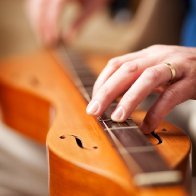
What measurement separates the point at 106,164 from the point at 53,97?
44 centimetres

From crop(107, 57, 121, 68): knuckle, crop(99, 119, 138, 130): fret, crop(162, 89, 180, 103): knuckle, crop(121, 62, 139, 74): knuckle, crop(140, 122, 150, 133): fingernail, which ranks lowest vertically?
crop(140, 122, 150, 133): fingernail

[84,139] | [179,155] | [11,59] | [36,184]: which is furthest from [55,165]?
[11,59]

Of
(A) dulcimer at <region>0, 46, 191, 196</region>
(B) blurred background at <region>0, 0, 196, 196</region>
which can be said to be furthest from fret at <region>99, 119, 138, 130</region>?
(B) blurred background at <region>0, 0, 196, 196</region>

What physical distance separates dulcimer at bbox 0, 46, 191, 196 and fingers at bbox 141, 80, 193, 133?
18mm

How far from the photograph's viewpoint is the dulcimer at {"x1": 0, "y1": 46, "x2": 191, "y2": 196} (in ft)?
1.61

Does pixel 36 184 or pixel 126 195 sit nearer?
pixel 126 195

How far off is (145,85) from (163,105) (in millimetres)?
54

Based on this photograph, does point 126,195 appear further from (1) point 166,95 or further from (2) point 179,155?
(1) point 166,95

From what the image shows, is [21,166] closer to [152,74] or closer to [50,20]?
[152,74]

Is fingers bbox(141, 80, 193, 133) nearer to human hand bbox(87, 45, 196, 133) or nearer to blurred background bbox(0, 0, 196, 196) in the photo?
human hand bbox(87, 45, 196, 133)

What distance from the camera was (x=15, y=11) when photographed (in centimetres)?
298

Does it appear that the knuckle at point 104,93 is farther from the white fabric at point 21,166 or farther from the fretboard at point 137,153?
the white fabric at point 21,166

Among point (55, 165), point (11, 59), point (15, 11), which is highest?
point (55, 165)

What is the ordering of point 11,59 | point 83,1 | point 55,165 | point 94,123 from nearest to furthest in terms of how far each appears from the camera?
1. point 55,165
2. point 94,123
3. point 11,59
4. point 83,1
